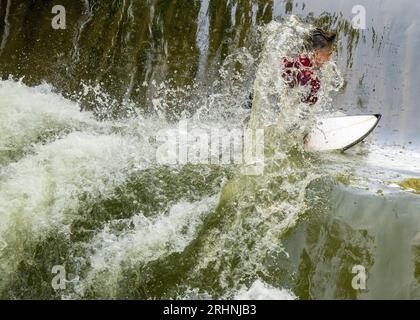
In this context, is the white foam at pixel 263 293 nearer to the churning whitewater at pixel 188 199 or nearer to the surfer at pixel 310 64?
the churning whitewater at pixel 188 199

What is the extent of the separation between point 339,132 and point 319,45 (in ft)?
3.45

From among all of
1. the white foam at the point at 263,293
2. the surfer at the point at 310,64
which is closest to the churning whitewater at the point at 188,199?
the white foam at the point at 263,293

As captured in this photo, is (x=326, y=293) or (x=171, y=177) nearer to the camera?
(x=326, y=293)

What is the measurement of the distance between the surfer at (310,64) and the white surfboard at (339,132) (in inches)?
16.6

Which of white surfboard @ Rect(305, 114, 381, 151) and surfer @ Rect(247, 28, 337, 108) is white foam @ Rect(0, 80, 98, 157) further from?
white surfboard @ Rect(305, 114, 381, 151)

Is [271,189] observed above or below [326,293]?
above

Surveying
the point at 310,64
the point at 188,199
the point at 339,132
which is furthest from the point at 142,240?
the point at 339,132

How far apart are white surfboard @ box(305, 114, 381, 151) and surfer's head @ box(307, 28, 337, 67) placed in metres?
0.74

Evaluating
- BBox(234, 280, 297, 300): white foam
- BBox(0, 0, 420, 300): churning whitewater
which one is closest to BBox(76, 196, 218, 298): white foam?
BBox(0, 0, 420, 300): churning whitewater

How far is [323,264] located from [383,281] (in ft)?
1.17

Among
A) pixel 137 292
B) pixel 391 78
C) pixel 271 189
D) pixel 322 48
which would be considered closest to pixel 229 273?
pixel 137 292

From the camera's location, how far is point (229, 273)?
318 cm

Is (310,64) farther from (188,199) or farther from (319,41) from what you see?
(188,199)

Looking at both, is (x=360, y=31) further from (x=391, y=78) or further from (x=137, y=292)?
(x=137, y=292)
